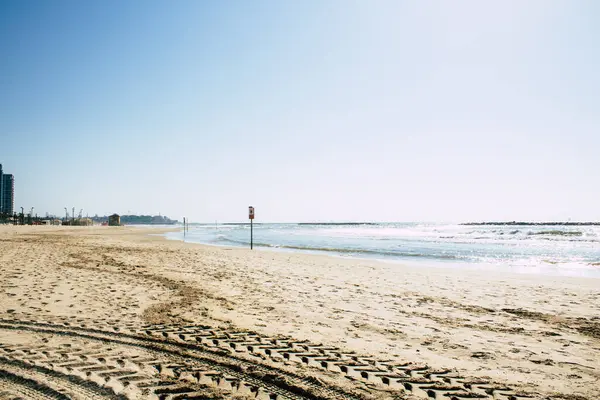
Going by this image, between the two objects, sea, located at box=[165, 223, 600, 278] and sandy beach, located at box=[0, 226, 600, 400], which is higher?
sandy beach, located at box=[0, 226, 600, 400]

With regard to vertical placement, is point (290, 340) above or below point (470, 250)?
above

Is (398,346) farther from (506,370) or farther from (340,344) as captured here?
(506,370)

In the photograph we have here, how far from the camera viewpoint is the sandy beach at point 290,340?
4121 millimetres

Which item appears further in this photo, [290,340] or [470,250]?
[470,250]

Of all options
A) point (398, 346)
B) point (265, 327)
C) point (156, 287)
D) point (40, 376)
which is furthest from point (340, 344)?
point (156, 287)

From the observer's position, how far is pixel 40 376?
4164 mm

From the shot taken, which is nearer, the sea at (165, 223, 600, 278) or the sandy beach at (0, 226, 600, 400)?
the sandy beach at (0, 226, 600, 400)

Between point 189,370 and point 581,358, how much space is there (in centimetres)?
587

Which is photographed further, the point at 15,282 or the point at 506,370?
the point at 15,282

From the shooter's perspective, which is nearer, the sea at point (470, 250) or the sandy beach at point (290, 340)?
the sandy beach at point (290, 340)

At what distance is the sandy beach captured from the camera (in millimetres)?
4121

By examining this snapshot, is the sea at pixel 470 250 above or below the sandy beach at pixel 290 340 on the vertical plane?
below

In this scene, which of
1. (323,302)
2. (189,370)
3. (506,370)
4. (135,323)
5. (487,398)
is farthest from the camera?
(323,302)

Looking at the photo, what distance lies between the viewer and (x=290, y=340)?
5.64m
